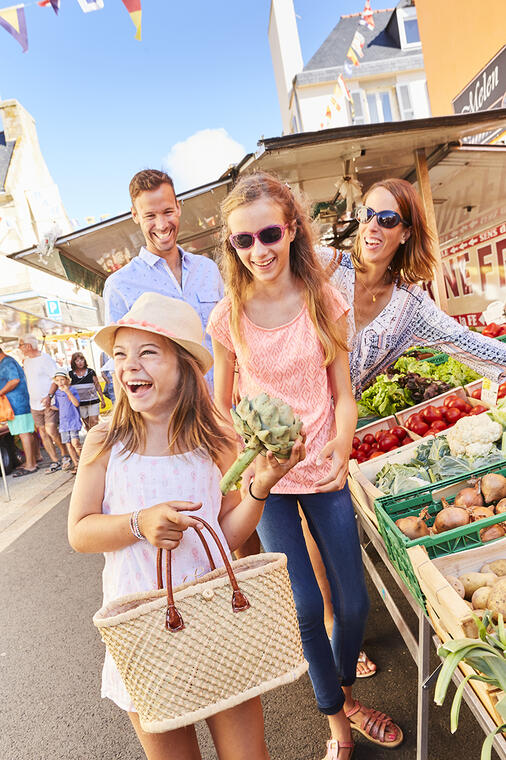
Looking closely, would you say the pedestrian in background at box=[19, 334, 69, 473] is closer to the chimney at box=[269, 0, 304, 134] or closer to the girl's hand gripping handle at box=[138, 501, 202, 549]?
the girl's hand gripping handle at box=[138, 501, 202, 549]

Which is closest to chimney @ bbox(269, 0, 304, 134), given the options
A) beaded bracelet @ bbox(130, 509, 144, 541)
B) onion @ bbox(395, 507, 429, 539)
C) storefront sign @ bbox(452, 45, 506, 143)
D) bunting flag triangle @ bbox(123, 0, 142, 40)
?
storefront sign @ bbox(452, 45, 506, 143)

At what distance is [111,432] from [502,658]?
1274 millimetres

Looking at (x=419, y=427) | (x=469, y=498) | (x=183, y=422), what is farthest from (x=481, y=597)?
(x=419, y=427)

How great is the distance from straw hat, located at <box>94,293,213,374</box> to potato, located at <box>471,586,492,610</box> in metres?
1.12

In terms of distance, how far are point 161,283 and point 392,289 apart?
1239 millimetres

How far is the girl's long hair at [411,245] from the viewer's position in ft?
8.57

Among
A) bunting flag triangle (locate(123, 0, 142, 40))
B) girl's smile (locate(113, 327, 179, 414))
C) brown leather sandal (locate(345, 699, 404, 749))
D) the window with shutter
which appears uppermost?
the window with shutter

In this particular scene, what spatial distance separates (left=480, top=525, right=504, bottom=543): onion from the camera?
72.2 inches

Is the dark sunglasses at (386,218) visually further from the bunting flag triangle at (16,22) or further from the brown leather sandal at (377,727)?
the bunting flag triangle at (16,22)

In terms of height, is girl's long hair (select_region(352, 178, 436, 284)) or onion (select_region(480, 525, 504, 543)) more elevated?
girl's long hair (select_region(352, 178, 436, 284))

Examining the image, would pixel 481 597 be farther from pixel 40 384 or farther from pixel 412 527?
pixel 40 384

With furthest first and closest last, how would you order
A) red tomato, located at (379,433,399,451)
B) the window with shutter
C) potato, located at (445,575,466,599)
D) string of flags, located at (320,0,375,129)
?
the window with shutter < string of flags, located at (320,0,375,129) < red tomato, located at (379,433,399,451) < potato, located at (445,575,466,599)

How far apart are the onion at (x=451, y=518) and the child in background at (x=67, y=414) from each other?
8.29 metres

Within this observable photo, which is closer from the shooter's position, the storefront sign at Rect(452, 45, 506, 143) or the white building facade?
the storefront sign at Rect(452, 45, 506, 143)
